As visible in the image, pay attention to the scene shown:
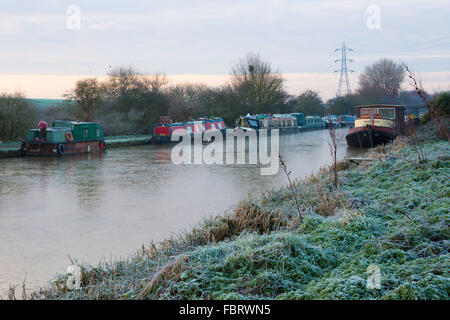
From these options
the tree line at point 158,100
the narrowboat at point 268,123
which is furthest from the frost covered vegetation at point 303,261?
the narrowboat at point 268,123

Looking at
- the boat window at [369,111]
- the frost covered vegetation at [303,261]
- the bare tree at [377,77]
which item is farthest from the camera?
the bare tree at [377,77]

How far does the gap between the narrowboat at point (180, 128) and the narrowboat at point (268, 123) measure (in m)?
1.93

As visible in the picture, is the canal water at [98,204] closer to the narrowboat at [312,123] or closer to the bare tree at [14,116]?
the bare tree at [14,116]

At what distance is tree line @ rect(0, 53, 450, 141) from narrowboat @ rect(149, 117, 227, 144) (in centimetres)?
249

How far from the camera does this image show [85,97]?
2641 cm

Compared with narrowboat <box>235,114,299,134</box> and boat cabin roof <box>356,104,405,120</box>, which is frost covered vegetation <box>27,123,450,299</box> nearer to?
boat cabin roof <box>356,104,405,120</box>

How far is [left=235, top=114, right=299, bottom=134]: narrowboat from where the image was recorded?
31531mm

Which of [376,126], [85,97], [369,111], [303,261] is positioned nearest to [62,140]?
[85,97]

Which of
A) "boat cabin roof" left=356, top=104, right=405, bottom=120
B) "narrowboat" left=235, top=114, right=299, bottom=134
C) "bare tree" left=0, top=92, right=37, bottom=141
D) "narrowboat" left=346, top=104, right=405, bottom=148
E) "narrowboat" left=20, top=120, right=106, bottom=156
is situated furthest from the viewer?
"narrowboat" left=235, top=114, right=299, bottom=134

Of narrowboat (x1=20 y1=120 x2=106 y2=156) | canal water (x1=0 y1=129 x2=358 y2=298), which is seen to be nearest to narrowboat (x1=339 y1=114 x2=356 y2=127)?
narrowboat (x1=20 y1=120 x2=106 y2=156)

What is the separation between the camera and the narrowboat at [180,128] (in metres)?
25.2

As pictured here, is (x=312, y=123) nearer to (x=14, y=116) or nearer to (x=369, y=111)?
(x=369, y=111)

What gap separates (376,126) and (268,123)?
1415 cm
